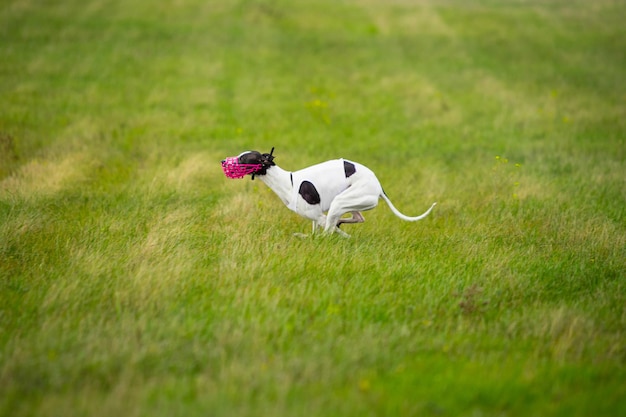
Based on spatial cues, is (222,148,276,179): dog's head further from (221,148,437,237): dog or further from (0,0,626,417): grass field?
(0,0,626,417): grass field

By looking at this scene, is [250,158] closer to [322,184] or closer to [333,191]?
[322,184]

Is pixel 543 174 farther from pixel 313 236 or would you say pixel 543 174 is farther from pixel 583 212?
pixel 313 236

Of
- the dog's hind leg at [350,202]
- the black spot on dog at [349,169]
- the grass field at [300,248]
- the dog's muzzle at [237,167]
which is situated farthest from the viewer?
the dog's muzzle at [237,167]

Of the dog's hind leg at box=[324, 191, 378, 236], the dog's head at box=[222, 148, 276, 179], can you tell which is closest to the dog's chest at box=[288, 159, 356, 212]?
the dog's hind leg at box=[324, 191, 378, 236]

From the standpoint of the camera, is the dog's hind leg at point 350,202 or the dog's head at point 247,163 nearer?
the dog's hind leg at point 350,202

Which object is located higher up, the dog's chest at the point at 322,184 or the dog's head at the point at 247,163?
the dog's head at the point at 247,163

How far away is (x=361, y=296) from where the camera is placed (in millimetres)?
5879

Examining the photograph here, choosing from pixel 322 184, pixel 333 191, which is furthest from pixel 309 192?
pixel 333 191

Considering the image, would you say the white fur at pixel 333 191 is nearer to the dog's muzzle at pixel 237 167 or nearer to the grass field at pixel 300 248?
the dog's muzzle at pixel 237 167

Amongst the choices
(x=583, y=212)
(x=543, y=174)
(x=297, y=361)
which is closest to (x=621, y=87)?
(x=543, y=174)

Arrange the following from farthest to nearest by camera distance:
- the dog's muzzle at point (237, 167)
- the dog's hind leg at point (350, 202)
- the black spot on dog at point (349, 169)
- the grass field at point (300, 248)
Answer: the dog's muzzle at point (237, 167) < the black spot on dog at point (349, 169) < the dog's hind leg at point (350, 202) < the grass field at point (300, 248)

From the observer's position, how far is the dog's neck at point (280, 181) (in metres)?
7.26

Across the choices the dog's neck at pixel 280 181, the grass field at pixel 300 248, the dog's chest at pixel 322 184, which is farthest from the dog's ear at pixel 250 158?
the grass field at pixel 300 248

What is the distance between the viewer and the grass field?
443 cm
